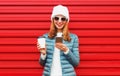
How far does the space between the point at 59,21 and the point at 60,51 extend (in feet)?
1.43

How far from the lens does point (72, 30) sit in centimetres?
662

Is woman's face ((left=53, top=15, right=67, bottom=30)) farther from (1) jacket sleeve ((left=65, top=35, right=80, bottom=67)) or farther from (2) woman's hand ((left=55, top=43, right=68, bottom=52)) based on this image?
(2) woman's hand ((left=55, top=43, right=68, bottom=52))

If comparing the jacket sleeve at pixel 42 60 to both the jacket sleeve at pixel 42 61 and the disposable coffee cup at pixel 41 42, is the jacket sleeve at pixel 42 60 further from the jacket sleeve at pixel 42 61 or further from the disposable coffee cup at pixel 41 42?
the disposable coffee cup at pixel 41 42

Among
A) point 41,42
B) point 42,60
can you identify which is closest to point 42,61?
point 42,60

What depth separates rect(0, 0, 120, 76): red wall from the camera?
639 centimetres

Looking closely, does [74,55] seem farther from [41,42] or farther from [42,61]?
[41,42]

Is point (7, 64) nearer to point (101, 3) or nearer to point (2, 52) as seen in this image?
point (2, 52)

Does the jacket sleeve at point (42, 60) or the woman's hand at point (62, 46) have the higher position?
the woman's hand at point (62, 46)

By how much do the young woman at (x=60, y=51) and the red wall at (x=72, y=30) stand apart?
442mm

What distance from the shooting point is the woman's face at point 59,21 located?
600cm

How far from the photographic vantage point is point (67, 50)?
5.73 metres

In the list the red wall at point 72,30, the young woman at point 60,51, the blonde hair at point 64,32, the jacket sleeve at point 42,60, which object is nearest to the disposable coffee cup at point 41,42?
the young woman at point 60,51

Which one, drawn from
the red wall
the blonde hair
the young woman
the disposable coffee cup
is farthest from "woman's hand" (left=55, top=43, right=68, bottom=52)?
the red wall

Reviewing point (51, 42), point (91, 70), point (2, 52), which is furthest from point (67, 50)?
point (2, 52)
